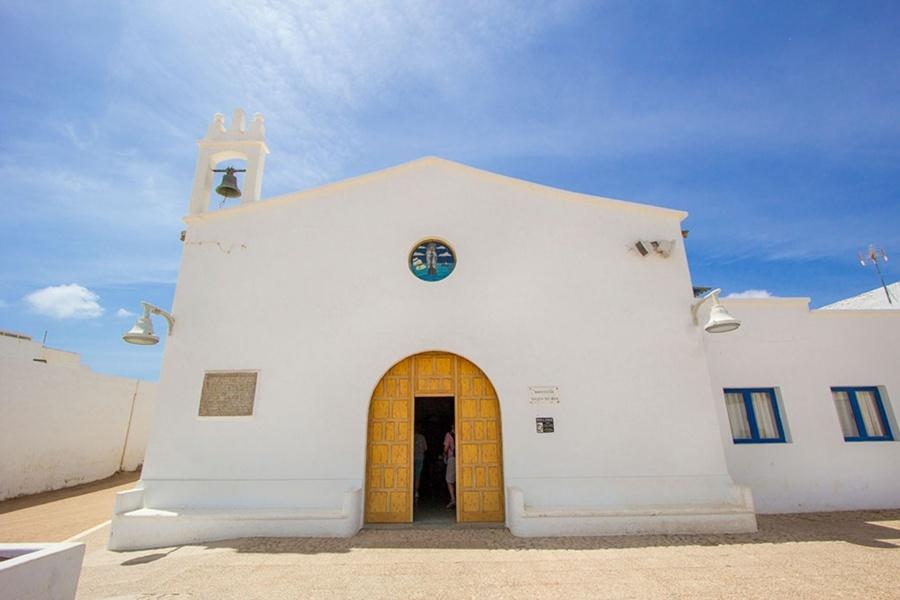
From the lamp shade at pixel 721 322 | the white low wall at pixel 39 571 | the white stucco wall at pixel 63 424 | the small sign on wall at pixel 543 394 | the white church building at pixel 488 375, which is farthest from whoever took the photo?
the white stucco wall at pixel 63 424

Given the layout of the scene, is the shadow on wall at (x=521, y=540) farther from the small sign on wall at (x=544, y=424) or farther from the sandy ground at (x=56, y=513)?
the sandy ground at (x=56, y=513)

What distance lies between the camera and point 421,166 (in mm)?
8812

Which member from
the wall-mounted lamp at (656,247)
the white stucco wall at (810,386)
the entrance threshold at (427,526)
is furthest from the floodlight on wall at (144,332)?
the white stucco wall at (810,386)

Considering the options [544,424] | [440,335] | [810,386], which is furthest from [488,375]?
[810,386]

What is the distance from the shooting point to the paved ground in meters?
4.71

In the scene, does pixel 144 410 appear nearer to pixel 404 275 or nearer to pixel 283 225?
pixel 283 225

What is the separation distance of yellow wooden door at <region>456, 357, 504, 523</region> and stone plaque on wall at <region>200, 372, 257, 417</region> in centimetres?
360

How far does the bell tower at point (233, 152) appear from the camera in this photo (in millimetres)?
9219

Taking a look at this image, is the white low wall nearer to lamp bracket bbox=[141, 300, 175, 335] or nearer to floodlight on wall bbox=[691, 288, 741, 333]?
lamp bracket bbox=[141, 300, 175, 335]

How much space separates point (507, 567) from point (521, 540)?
111cm

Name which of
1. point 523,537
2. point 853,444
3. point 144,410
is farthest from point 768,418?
point 144,410

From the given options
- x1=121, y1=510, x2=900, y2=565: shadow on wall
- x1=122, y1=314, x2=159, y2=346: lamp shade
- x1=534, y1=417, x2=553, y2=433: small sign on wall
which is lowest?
x1=121, y1=510, x2=900, y2=565: shadow on wall

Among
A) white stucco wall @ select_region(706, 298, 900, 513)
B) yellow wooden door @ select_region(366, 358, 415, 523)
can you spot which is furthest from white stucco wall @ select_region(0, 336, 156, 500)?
white stucco wall @ select_region(706, 298, 900, 513)

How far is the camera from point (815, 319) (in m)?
8.98
